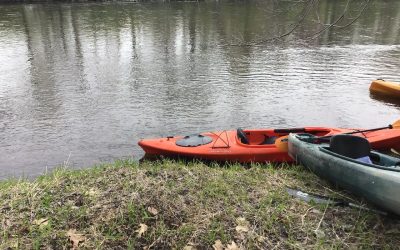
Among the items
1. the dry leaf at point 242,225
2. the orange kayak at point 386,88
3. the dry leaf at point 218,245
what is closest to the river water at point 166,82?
the orange kayak at point 386,88

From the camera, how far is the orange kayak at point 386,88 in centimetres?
984

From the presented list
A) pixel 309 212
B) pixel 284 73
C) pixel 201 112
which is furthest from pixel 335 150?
pixel 284 73

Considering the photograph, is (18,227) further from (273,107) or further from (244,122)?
(273,107)

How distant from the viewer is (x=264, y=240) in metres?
3.23

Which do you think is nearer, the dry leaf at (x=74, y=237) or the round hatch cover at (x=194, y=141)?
the dry leaf at (x=74, y=237)

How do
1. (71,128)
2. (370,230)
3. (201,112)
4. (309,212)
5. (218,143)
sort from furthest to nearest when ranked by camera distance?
(201,112) → (71,128) → (218,143) → (309,212) → (370,230)

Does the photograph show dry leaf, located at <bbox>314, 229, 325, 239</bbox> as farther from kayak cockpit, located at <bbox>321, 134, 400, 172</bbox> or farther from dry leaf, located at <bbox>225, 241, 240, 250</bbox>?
kayak cockpit, located at <bbox>321, 134, 400, 172</bbox>

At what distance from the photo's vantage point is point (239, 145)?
6090 millimetres

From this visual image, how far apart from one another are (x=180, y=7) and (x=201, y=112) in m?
20.3

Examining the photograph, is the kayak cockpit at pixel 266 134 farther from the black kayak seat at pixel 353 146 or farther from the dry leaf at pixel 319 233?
the dry leaf at pixel 319 233

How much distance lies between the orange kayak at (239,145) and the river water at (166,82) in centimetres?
114

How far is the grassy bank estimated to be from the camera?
3.19 metres

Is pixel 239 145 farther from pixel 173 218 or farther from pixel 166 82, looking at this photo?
pixel 166 82

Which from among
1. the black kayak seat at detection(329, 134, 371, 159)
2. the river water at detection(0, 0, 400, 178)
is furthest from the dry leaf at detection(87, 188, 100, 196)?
the river water at detection(0, 0, 400, 178)
